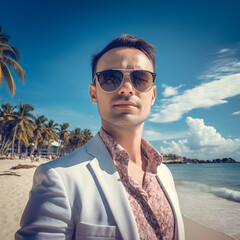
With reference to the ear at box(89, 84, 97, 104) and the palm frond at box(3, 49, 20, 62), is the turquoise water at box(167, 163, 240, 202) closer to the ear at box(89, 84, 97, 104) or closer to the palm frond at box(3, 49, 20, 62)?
the ear at box(89, 84, 97, 104)

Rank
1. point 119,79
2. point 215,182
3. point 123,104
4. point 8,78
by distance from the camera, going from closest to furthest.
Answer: point 123,104 → point 119,79 → point 8,78 → point 215,182

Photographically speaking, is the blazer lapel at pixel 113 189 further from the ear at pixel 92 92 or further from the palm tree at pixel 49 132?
the palm tree at pixel 49 132

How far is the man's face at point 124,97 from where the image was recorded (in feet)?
4.52

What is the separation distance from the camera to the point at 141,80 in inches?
61.4

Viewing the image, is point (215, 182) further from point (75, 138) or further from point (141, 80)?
point (75, 138)

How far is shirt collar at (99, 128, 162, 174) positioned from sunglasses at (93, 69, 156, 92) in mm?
436

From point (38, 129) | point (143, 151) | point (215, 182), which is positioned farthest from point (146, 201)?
point (38, 129)

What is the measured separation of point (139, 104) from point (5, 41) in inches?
659

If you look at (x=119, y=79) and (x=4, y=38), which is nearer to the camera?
(x=119, y=79)

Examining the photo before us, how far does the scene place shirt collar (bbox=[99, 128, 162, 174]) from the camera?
140 cm

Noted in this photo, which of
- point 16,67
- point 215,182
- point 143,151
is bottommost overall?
point 215,182

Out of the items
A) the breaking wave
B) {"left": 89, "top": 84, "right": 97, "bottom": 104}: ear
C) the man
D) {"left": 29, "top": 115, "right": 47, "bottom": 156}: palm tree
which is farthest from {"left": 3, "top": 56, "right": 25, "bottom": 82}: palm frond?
{"left": 29, "top": 115, "right": 47, "bottom": 156}: palm tree

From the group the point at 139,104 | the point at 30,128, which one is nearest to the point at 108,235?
the point at 139,104

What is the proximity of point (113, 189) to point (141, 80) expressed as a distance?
1.00 meters
